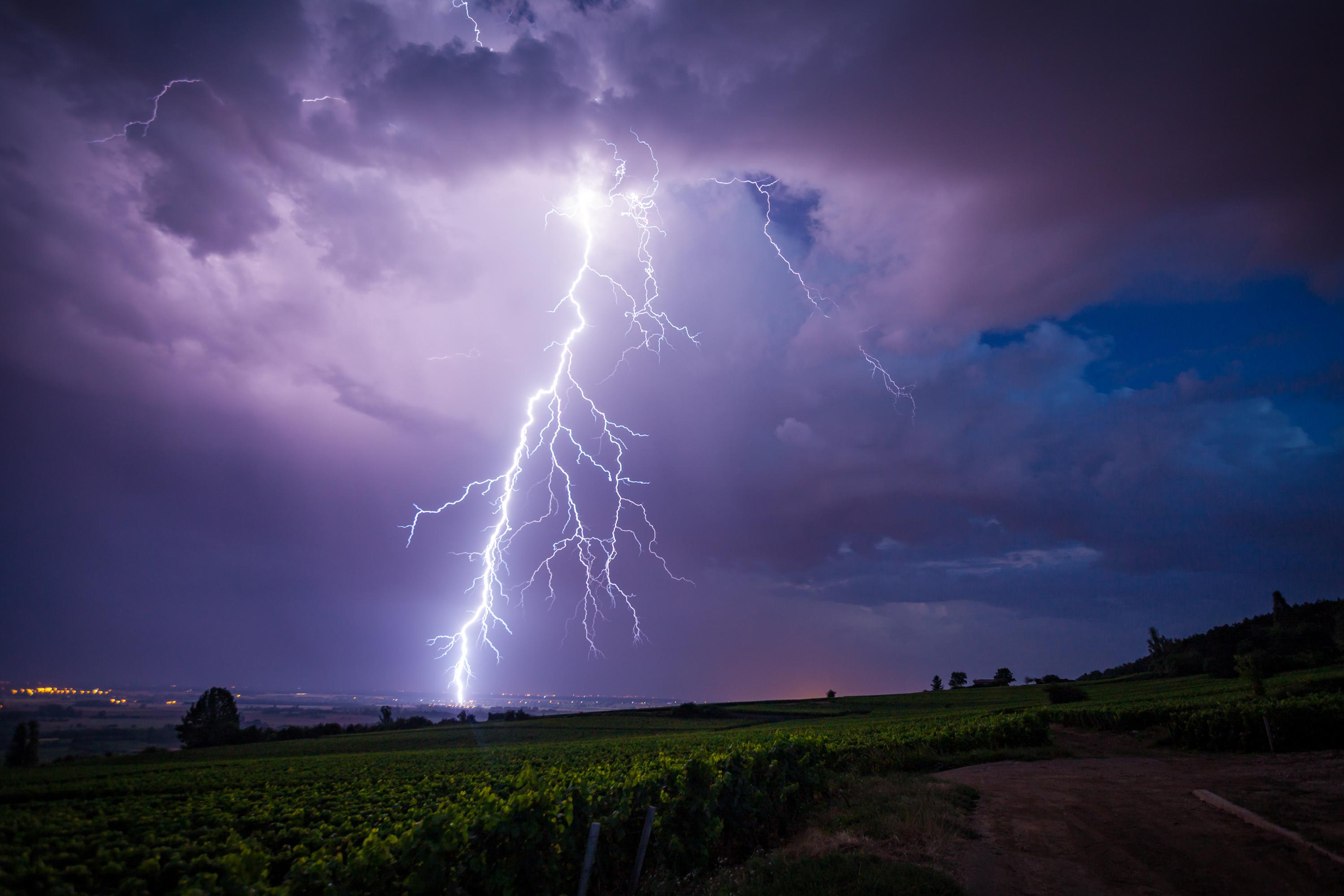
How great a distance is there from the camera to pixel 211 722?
2566 inches

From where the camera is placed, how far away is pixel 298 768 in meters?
28.5

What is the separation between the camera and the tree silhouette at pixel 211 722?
→ 203ft

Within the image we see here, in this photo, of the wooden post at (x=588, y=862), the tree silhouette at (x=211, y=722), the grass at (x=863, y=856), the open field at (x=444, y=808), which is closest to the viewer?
the open field at (x=444, y=808)

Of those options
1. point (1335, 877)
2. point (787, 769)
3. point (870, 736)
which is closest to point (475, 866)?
point (787, 769)

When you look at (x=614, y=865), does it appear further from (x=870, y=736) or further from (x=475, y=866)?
(x=870, y=736)

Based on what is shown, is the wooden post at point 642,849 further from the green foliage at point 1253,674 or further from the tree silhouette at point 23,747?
the green foliage at point 1253,674

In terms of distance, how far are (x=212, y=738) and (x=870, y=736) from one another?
73.1 meters

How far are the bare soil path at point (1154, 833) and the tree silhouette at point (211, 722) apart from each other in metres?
74.8

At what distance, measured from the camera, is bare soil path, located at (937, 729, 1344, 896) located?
7328 mm

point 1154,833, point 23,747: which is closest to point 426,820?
point 1154,833

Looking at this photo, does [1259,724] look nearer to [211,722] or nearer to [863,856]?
[863,856]

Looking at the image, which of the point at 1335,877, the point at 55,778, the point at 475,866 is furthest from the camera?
the point at 55,778

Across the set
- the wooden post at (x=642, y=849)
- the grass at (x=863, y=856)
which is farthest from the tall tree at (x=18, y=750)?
the grass at (x=863, y=856)

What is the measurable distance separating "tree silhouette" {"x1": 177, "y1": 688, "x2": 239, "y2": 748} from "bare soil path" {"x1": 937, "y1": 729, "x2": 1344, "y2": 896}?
74836 millimetres
